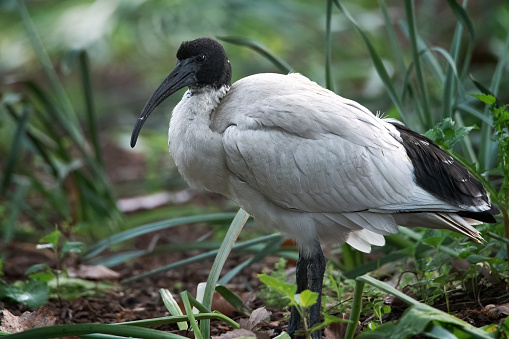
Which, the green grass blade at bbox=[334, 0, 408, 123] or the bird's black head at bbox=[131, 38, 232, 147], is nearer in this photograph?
the bird's black head at bbox=[131, 38, 232, 147]

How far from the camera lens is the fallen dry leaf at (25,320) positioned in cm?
309

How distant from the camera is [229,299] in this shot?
140 inches

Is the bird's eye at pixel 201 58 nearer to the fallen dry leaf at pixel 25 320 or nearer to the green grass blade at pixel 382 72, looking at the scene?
the green grass blade at pixel 382 72

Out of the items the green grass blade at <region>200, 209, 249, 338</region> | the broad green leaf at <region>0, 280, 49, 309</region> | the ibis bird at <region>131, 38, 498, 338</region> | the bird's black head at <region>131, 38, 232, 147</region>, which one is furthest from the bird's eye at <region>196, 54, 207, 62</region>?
the broad green leaf at <region>0, 280, 49, 309</region>

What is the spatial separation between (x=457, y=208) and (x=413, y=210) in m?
0.19

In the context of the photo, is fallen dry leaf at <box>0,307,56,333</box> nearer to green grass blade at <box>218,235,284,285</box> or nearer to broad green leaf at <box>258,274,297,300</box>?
green grass blade at <box>218,235,284,285</box>

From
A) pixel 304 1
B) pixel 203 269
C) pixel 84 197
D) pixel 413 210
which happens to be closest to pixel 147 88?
pixel 304 1

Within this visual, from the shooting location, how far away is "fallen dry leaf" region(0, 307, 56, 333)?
10.2 feet

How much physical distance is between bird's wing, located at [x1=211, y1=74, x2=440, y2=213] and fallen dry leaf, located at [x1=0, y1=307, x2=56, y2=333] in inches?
43.8

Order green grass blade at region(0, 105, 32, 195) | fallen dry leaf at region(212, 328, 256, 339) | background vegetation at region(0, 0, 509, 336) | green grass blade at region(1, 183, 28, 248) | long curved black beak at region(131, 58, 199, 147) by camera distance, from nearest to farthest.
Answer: fallen dry leaf at region(212, 328, 256, 339) → long curved black beak at region(131, 58, 199, 147) → background vegetation at region(0, 0, 509, 336) → green grass blade at region(0, 105, 32, 195) → green grass blade at region(1, 183, 28, 248)

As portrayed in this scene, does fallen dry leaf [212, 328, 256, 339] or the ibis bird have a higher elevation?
the ibis bird

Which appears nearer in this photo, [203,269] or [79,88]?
[203,269]

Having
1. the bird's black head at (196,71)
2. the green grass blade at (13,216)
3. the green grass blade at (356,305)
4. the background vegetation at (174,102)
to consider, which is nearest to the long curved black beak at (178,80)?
the bird's black head at (196,71)

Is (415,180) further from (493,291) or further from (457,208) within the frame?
(493,291)
